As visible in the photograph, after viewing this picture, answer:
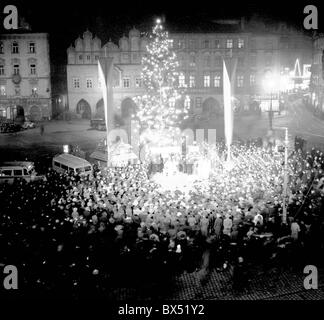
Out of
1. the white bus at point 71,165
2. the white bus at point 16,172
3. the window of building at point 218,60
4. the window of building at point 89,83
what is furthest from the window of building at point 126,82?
the white bus at point 16,172

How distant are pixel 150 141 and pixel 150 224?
1816cm

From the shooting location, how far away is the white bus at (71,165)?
961 inches

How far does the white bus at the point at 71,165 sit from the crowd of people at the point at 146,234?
6.28m

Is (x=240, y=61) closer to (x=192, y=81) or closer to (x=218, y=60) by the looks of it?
(x=218, y=60)

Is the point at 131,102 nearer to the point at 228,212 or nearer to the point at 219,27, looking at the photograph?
the point at 219,27

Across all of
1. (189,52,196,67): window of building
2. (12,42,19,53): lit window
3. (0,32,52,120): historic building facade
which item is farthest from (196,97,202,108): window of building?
(12,42,19,53): lit window

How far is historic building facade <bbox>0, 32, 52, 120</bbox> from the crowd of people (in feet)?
131

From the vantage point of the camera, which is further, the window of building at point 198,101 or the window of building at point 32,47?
the window of building at point 198,101

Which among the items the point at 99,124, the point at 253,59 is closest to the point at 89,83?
the point at 99,124

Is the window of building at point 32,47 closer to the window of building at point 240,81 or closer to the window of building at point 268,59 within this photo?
the window of building at point 240,81

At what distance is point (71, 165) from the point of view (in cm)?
2467

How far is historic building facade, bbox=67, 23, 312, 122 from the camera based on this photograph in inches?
2116

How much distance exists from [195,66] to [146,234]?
154 ft

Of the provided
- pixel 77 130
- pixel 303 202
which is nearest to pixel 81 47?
pixel 77 130
